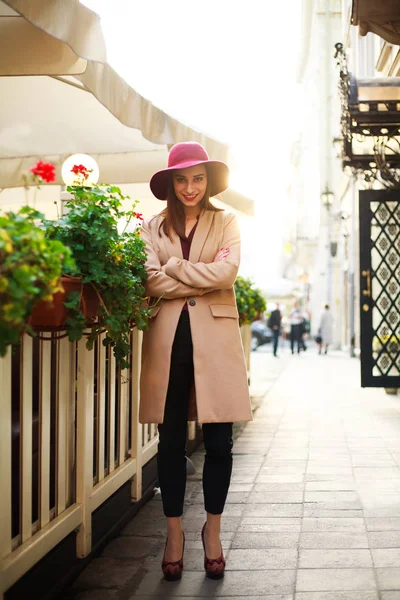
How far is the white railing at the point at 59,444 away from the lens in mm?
2672

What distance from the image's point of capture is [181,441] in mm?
3396

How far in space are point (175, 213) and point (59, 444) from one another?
1.17 meters

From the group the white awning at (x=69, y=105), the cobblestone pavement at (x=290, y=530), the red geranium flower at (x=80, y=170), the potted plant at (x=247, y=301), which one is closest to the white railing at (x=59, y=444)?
the cobblestone pavement at (x=290, y=530)

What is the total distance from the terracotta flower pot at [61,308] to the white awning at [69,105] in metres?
1.41

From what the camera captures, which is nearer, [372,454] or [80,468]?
[80,468]

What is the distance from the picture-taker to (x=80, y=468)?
3391mm

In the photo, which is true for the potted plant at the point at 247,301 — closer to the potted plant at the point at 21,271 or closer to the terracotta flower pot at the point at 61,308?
the terracotta flower pot at the point at 61,308

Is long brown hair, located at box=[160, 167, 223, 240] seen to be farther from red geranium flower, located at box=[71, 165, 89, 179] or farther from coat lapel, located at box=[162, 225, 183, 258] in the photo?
red geranium flower, located at box=[71, 165, 89, 179]

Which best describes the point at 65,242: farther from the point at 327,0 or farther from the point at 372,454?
the point at 327,0

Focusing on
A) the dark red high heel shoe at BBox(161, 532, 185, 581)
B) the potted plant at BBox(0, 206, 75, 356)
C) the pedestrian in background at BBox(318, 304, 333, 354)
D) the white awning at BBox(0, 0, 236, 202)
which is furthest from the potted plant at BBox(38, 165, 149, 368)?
the pedestrian in background at BBox(318, 304, 333, 354)

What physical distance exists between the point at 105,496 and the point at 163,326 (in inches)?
38.8

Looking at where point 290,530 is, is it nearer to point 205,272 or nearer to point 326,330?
point 205,272

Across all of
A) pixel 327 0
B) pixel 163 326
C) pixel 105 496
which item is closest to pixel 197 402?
pixel 163 326

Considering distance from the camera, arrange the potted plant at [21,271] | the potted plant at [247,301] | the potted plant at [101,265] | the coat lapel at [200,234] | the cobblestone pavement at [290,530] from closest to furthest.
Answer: the potted plant at [21,271], the potted plant at [101,265], the cobblestone pavement at [290,530], the coat lapel at [200,234], the potted plant at [247,301]
